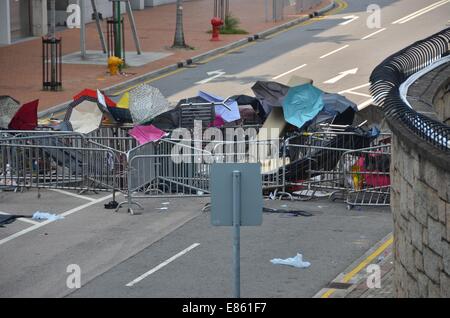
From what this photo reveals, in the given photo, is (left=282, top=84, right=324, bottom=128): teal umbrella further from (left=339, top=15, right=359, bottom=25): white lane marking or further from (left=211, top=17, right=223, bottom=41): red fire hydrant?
(left=339, top=15, right=359, bottom=25): white lane marking

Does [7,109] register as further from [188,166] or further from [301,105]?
[301,105]

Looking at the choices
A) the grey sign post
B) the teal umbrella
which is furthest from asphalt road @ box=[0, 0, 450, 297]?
the grey sign post

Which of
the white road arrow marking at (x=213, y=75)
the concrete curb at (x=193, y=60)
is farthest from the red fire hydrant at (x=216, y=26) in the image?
the white road arrow marking at (x=213, y=75)

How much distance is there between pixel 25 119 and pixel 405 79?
8024 mm

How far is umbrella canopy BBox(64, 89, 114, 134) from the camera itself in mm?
21266

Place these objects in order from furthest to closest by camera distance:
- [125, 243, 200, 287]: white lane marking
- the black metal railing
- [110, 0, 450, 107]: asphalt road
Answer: [110, 0, 450, 107]: asphalt road, [125, 243, 200, 287]: white lane marking, the black metal railing

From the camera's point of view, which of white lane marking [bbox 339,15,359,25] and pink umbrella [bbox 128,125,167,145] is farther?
white lane marking [bbox 339,15,359,25]

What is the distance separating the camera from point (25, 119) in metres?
21.5

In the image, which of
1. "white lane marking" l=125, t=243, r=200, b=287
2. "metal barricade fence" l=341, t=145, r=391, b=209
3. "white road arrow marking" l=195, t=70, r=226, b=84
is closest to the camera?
"white lane marking" l=125, t=243, r=200, b=287

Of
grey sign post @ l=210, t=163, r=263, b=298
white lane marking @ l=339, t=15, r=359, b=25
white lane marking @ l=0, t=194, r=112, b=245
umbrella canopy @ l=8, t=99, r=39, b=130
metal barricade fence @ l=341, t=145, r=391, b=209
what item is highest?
white lane marking @ l=339, t=15, r=359, b=25

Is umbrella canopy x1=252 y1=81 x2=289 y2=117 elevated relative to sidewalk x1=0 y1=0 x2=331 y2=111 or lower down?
lower down

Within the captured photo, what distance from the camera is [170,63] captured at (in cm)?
3512

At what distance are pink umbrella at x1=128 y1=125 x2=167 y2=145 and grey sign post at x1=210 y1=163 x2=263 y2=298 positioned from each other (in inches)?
324
